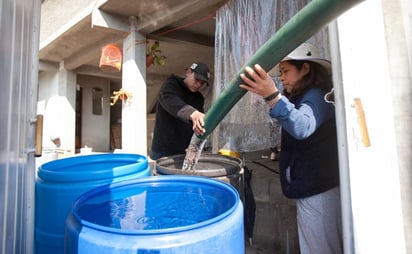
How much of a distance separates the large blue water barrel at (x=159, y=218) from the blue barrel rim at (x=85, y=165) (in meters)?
0.12

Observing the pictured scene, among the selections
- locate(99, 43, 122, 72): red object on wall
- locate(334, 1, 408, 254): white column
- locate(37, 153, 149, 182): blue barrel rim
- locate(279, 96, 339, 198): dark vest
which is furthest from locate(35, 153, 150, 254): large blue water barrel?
locate(99, 43, 122, 72): red object on wall

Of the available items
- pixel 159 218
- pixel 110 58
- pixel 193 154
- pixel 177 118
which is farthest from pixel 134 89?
pixel 159 218

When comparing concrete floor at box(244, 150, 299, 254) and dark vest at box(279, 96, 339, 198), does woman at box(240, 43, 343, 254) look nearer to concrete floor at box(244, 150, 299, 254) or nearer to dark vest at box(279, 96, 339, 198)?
dark vest at box(279, 96, 339, 198)

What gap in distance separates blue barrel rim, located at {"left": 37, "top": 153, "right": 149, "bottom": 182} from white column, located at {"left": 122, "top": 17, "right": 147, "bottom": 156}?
2805 millimetres

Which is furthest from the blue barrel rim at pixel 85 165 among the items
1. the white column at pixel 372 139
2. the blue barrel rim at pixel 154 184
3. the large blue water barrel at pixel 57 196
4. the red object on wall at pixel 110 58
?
the red object on wall at pixel 110 58

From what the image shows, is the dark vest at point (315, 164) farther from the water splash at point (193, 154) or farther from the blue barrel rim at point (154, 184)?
the water splash at point (193, 154)

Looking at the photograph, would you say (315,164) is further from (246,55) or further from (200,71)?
(246,55)

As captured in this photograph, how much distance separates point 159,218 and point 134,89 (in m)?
3.55

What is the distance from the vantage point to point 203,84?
A: 2.50m

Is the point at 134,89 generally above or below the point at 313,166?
above

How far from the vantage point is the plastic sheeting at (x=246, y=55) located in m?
2.40

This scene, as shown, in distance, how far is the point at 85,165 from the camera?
58.9 inches

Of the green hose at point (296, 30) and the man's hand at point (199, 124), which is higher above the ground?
the green hose at point (296, 30)

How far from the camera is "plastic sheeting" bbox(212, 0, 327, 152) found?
2396 mm
